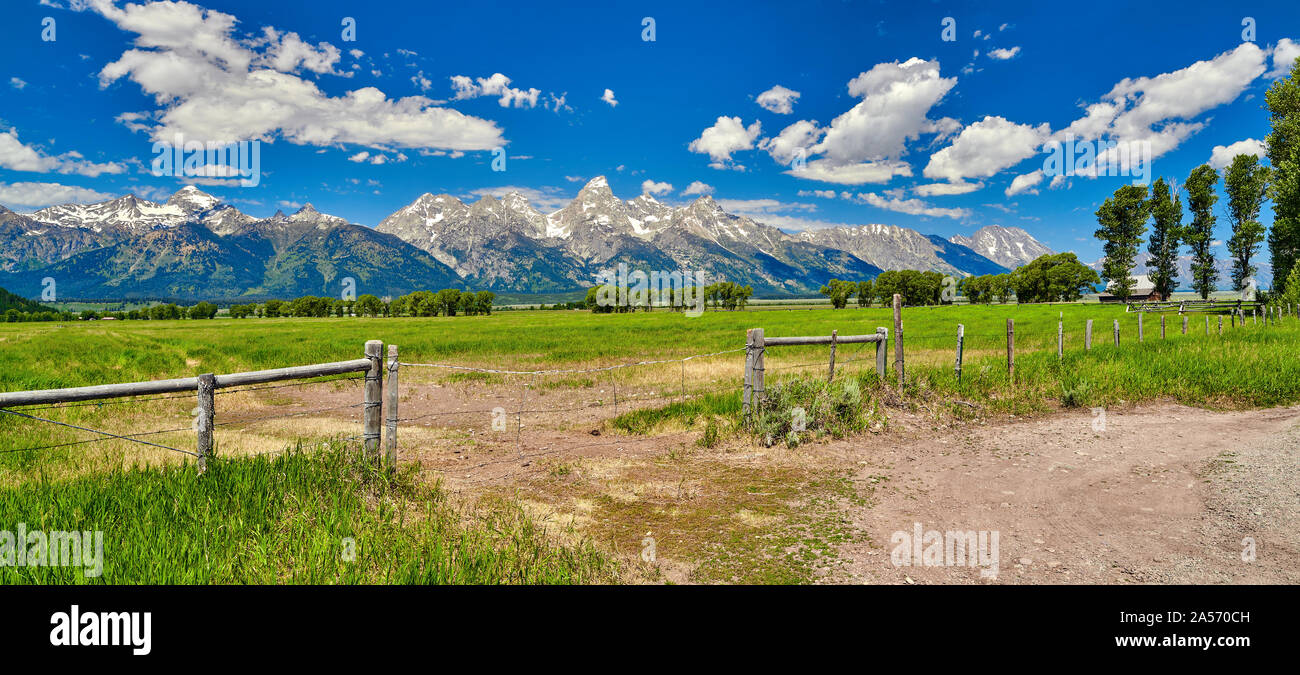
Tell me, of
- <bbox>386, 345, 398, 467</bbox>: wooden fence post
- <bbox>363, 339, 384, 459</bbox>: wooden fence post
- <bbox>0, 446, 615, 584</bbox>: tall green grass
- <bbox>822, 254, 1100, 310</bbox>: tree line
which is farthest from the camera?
<bbox>822, 254, 1100, 310</bbox>: tree line

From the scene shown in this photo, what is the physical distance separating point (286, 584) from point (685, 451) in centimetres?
684

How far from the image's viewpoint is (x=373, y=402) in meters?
7.86

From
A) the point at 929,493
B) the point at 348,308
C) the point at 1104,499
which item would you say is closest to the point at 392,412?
the point at 929,493

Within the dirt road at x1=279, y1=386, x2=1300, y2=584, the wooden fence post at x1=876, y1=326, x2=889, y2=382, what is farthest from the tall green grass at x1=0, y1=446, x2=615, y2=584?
the wooden fence post at x1=876, y1=326, x2=889, y2=382

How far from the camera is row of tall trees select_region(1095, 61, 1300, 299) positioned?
38344mm

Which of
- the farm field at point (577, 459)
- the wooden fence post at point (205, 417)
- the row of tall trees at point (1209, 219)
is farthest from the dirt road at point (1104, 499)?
the row of tall trees at point (1209, 219)

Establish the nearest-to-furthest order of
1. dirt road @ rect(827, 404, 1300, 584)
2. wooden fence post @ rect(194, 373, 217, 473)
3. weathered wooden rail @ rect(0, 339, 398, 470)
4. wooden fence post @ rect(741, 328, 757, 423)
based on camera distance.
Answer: dirt road @ rect(827, 404, 1300, 584), weathered wooden rail @ rect(0, 339, 398, 470), wooden fence post @ rect(194, 373, 217, 473), wooden fence post @ rect(741, 328, 757, 423)

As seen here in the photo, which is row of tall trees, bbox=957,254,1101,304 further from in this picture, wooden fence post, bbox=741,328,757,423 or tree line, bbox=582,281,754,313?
wooden fence post, bbox=741,328,757,423

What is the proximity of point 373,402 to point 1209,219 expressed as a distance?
298 ft

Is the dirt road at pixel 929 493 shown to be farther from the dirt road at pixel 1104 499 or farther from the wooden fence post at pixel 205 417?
the wooden fence post at pixel 205 417

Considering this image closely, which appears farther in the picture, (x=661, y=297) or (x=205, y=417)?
(x=661, y=297)

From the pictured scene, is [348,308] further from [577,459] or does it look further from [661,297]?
[577,459]
